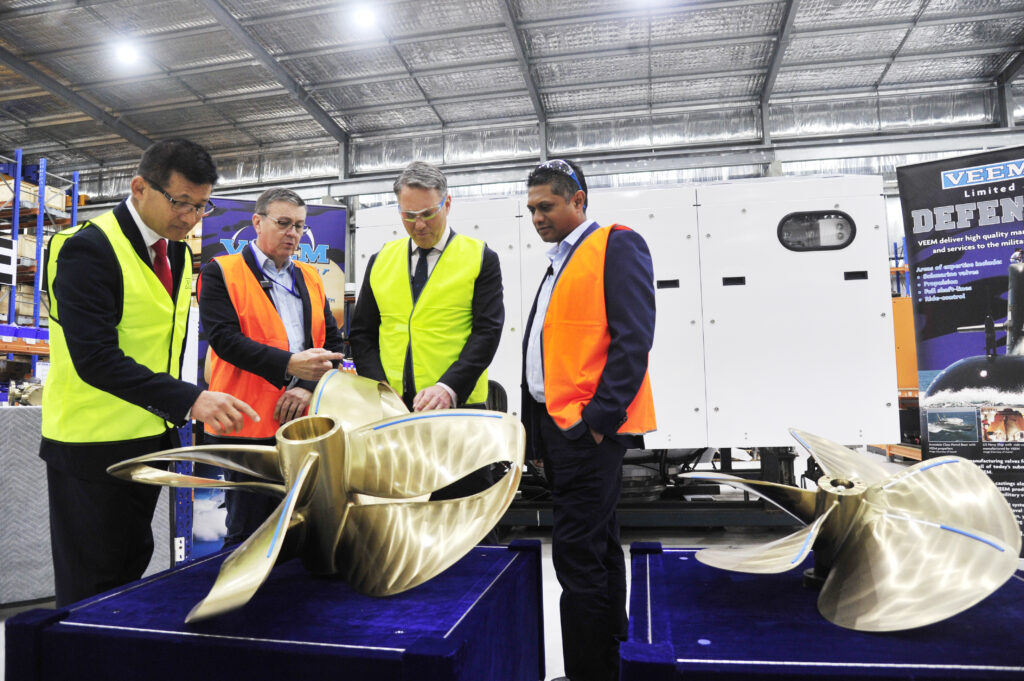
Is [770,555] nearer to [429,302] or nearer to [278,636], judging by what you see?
[278,636]

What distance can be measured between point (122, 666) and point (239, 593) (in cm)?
24

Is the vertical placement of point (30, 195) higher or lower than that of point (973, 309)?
higher

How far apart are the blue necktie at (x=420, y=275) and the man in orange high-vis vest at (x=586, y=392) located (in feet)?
1.20

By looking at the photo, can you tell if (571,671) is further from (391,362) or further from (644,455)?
(644,455)

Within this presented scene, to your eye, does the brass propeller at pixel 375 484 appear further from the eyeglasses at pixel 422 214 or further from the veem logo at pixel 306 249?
the veem logo at pixel 306 249

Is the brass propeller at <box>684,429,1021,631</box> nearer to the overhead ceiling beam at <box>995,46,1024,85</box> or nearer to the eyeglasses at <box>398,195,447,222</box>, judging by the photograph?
the eyeglasses at <box>398,195,447,222</box>

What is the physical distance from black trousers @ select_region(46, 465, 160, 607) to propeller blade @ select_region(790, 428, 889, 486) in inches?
57.2

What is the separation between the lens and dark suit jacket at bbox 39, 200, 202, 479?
1.37 m

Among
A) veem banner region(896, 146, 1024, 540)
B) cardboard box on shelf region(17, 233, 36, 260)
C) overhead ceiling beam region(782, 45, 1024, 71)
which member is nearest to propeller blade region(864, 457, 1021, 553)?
veem banner region(896, 146, 1024, 540)

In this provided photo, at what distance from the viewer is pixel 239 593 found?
0.86 meters

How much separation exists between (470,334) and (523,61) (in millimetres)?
5341

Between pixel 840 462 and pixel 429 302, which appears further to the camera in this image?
pixel 429 302

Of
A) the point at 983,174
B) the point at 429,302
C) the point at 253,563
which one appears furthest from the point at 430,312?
the point at 983,174

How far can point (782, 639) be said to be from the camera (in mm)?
893
